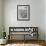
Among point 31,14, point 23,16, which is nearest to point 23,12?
point 23,16

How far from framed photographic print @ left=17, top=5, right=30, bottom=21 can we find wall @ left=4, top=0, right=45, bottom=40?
122 millimetres

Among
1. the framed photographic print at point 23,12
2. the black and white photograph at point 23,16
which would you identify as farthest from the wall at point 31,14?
the framed photographic print at point 23,12

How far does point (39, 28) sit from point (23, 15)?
83 centimetres

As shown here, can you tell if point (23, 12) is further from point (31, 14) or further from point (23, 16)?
point (31, 14)

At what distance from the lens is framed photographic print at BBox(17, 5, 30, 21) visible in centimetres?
465

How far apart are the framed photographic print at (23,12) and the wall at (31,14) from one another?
4.8 inches

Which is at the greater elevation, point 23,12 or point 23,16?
point 23,12

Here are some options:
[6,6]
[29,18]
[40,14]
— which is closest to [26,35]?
[29,18]

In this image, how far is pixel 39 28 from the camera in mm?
4680

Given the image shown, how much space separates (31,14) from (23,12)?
13.1 inches

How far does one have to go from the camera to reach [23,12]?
4.66 meters

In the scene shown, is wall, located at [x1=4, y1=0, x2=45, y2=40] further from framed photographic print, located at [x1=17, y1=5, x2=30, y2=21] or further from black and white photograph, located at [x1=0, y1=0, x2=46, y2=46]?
framed photographic print, located at [x1=17, y1=5, x2=30, y2=21]

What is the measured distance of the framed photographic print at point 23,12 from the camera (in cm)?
465

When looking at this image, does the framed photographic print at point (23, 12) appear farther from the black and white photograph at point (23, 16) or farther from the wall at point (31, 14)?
the wall at point (31, 14)
